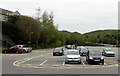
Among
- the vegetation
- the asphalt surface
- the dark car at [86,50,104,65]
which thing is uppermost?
the vegetation

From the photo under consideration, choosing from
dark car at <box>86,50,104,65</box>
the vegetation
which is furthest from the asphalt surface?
the vegetation

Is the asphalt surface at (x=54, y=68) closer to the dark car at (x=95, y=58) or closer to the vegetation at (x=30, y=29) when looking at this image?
the dark car at (x=95, y=58)

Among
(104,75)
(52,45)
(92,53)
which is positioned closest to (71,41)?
(52,45)

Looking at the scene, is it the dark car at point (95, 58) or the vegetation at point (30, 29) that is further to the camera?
the vegetation at point (30, 29)

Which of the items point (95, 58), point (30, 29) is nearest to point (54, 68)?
point (95, 58)

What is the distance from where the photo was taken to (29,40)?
320 ft

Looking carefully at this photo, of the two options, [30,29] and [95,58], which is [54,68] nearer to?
[95,58]

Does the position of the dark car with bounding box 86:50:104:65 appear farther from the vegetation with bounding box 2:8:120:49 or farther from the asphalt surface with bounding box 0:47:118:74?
the vegetation with bounding box 2:8:120:49

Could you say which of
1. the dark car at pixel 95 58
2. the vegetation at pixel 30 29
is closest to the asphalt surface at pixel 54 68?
the dark car at pixel 95 58

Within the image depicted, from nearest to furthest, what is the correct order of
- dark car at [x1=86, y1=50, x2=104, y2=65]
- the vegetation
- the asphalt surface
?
1. the asphalt surface
2. dark car at [x1=86, y1=50, x2=104, y2=65]
3. the vegetation

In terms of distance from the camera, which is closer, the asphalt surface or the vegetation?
the asphalt surface

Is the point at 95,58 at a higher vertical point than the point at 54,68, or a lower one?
higher

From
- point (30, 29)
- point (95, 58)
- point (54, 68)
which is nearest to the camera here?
point (54, 68)

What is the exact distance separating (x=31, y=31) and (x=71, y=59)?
2352 inches
